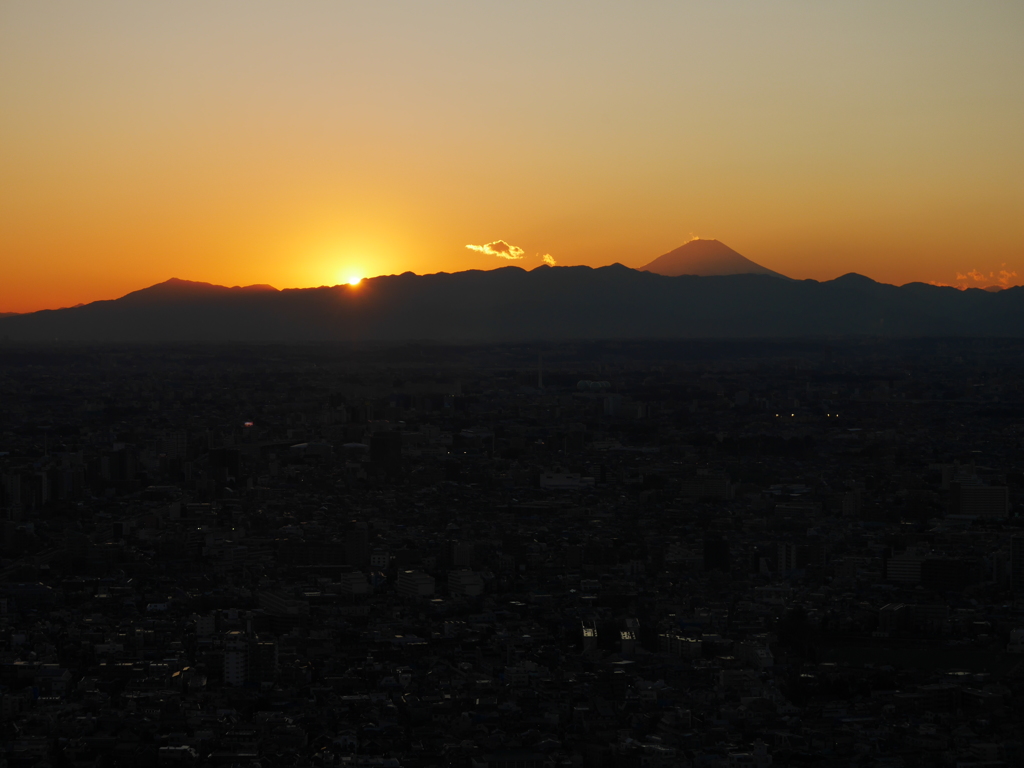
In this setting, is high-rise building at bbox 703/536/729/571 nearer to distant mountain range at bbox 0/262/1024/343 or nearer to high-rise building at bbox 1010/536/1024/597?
high-rise building at bbox 1010/536/1024/597

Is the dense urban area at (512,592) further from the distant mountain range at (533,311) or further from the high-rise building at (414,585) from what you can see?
the distant mountain range at (533,311)

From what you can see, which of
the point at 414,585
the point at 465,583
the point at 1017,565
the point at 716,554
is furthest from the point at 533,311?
the point at 414,585

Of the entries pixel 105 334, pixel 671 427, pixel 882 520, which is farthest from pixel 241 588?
pixel 105 334

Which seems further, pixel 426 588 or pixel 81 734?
pixel 426 588

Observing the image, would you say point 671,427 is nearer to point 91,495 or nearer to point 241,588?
point 91,495

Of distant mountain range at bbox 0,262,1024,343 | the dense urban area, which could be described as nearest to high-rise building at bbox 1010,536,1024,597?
the dense urban area

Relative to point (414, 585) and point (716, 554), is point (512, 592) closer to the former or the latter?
point (414, 585)
